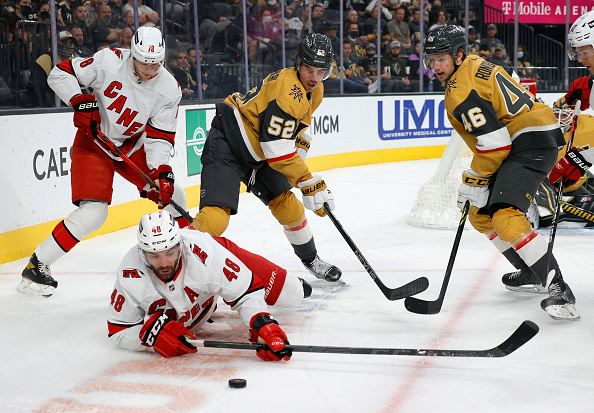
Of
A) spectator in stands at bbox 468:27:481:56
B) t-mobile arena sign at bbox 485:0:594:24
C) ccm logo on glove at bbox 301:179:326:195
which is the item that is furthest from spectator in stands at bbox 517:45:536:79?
ccm logo on glove at bbox 301:179:326:195

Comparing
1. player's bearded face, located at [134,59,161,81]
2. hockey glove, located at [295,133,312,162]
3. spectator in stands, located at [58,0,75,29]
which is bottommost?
hockey glove, located at [295,133,312,162]

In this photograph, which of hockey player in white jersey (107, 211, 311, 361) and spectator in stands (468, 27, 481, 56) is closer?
hockey player in white jersey (107, 211, 311, 361)

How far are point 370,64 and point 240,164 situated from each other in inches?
243

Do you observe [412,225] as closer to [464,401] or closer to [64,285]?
[64,285]

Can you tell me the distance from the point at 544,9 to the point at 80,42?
8.71 metres

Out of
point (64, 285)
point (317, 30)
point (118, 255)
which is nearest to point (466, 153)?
point (118, 255)

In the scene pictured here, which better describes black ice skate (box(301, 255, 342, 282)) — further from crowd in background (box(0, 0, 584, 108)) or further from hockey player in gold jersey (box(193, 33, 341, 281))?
crowd in background (box(0, 0, 584, 108))

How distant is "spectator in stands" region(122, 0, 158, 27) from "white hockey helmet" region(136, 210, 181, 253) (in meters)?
3.44

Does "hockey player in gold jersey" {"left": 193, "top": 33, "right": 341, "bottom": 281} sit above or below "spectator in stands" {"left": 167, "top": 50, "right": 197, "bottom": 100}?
below

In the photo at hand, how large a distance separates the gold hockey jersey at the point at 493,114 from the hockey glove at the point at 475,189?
0.03 metres

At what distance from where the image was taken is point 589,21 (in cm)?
285

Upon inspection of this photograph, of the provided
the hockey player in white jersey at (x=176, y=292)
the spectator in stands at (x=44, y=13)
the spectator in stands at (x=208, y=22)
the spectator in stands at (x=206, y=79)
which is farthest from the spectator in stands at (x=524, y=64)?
the hockey player in white jersey at (x=176, y=292)

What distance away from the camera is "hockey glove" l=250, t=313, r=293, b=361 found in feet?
7.26

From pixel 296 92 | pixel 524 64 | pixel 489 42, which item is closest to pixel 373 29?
pixel 489 42
